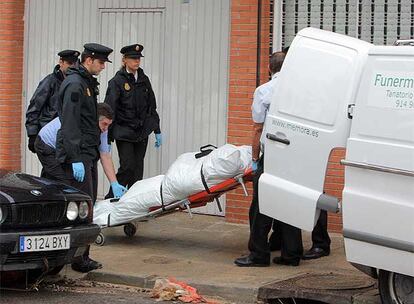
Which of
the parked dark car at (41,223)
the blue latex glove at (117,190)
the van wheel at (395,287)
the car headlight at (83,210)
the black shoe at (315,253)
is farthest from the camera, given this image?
the blue latex glove at (117,190)

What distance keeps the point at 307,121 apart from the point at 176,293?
1888 millimetres

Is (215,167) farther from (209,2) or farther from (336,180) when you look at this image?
(209,2)

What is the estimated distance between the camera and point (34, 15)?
12.6m

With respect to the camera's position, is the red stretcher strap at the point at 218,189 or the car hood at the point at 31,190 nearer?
the car hood at the point at 31,190

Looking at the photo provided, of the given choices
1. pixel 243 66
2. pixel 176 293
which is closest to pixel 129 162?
pixel 243 66

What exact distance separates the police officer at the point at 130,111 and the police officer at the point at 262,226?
7.36ft

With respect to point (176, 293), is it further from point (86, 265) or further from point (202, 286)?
point (86, 265)

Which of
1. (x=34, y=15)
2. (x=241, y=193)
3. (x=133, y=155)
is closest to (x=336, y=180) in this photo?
(x=241, y=193)

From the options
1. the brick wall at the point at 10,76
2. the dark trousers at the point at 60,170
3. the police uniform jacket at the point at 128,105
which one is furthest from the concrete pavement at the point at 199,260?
the brick wall at the point at 10,76

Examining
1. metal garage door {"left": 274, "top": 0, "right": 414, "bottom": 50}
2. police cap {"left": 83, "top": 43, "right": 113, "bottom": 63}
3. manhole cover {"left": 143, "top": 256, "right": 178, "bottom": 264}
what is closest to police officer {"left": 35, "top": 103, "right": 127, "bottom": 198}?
police cap {"left": 83, "top": 43, "right": 113, "bottom": 63}

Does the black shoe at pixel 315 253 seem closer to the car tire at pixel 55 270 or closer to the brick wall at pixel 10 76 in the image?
the car tire at pixel 55 270

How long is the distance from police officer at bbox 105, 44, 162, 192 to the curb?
2.32 metres

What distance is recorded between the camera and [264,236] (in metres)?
8.57

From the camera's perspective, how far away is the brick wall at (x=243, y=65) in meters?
10.5
